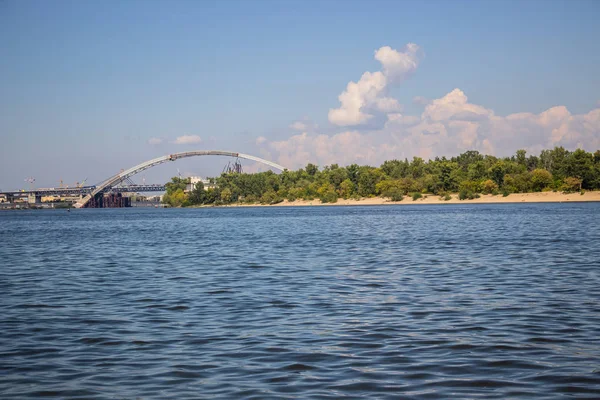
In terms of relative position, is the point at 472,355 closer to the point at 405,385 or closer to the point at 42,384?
the point at 405,385

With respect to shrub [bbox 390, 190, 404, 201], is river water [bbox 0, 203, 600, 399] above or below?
below

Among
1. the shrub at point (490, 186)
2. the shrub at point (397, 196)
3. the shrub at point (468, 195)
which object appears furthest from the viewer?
the shrub at point (397, 196)

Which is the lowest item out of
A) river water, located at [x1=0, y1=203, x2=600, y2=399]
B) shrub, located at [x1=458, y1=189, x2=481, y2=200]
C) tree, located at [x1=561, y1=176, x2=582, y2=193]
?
river water, located at [x1=0, y1=203, x2=600, y2=399]

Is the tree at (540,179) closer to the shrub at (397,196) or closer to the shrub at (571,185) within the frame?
the shrub at (571,185)

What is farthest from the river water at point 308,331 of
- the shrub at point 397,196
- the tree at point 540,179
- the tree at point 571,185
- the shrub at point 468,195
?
the shrub at point 397,196

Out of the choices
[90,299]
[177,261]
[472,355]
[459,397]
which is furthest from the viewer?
[177,261]

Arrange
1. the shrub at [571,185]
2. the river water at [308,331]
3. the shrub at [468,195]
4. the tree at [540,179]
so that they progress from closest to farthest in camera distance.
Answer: the river water at [308,331]
the shrub at [571,185]
the tree at [540,179]
the shrub at [468,195]

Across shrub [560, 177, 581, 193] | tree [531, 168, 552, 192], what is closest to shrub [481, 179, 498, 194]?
tree [531, 168, 552, 192]

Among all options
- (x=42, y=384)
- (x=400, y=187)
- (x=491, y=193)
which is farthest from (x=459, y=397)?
(x=400, y=187)

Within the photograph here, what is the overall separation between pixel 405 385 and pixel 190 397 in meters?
3.27

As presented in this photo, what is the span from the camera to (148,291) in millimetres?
20594

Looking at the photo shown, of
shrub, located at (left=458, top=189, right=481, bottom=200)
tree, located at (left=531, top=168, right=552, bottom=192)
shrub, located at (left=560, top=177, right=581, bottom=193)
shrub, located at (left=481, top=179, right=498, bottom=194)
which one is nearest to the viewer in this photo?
shrub, located at (left=560, top=177, right=581, bottom=193)

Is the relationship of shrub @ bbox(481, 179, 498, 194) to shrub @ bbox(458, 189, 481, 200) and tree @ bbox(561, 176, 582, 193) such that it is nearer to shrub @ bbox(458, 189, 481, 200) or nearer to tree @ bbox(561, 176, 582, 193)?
shrub @ bbox(458, 189, 481, 200)

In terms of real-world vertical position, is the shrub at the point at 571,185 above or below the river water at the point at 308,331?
above
